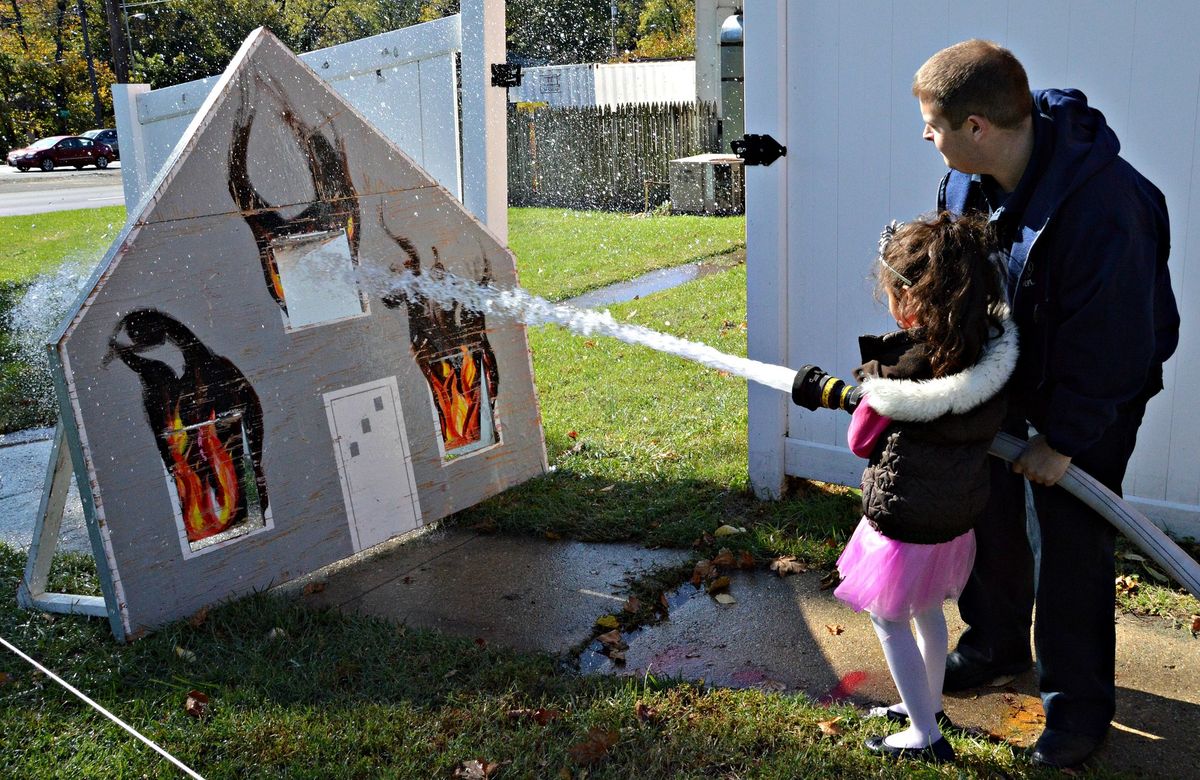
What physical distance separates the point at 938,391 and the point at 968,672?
125 centimetres

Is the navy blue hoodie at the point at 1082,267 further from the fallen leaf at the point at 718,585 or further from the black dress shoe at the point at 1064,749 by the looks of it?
the fallen leaf at the point at 718,585

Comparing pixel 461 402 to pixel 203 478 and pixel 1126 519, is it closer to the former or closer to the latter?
pixel 203 478

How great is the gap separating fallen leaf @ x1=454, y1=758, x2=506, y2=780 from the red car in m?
36.3

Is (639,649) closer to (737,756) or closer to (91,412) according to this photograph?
(737,756)

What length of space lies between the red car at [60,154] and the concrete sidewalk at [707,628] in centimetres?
3346

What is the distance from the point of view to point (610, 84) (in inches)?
1144

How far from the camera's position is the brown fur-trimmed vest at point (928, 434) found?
2652 mm

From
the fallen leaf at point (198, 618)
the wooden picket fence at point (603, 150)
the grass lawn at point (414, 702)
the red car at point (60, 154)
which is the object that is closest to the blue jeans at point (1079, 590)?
the grass lawn at point (414, 702)

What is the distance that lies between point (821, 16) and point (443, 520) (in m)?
2.84

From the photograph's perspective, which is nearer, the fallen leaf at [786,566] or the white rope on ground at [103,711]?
the white rope on ground at [103,711]

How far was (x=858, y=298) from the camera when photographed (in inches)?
182

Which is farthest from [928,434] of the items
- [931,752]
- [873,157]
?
[873,157]

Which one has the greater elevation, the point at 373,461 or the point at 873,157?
the point at 873,157

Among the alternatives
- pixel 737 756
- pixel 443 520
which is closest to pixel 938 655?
pixel 737 756
